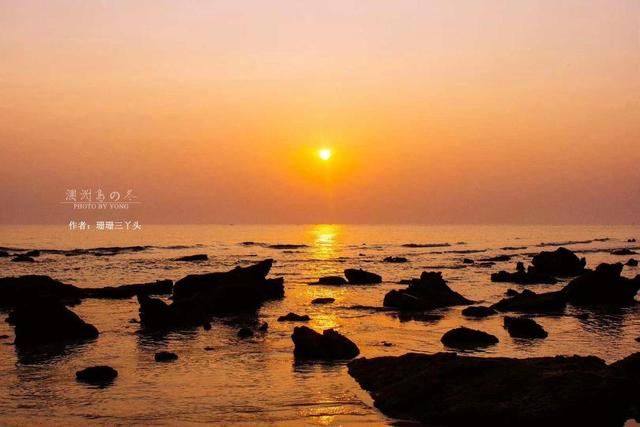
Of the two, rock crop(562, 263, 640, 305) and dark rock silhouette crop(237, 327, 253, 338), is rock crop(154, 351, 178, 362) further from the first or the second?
rock crop(562, 263, 640, 305)

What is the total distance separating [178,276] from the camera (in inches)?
3120

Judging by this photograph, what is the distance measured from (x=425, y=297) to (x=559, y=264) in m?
40.7

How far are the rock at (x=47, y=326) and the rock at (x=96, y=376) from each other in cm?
928

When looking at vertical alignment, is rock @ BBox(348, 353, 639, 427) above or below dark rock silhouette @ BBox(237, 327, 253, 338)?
above

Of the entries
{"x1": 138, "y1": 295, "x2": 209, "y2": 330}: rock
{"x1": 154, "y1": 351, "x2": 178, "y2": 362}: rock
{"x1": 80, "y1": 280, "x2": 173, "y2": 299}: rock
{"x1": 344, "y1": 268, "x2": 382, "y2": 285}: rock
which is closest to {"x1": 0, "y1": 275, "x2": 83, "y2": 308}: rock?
{"x1": 80, "y1": 280, "x2": 173, "y2": 299}: rock

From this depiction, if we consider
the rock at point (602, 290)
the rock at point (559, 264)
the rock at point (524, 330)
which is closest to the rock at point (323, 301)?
the rock at point (602, 290)

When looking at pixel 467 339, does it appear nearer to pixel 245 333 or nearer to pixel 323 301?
pixel 245 333

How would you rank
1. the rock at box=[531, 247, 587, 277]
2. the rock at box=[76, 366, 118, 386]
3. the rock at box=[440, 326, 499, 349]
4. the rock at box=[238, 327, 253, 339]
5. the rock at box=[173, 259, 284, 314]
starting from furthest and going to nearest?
the rock at box=[531, 247, 587, 277] → the rock at box=[173, 259, 284, 314] → the rock at box=[238, 327, 253, 339] → the rock at box=[440, 326, 499, 349] → the rock at box=[76, 366, 118, 386]

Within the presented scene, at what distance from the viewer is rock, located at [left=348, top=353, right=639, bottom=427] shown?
16.6m

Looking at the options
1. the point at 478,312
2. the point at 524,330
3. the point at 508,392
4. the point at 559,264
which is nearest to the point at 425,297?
the point at 478,312

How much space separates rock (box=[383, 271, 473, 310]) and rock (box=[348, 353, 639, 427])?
78.5 ft

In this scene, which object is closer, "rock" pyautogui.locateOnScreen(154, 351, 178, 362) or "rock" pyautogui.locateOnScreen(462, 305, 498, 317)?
"rock" pyautogui.locateOnScreen(154, 351, 178, 362)

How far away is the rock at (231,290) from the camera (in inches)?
1831

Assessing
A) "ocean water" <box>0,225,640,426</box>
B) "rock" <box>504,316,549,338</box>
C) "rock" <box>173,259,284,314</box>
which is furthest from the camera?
"rock" <box>173,259,284,314</box>
